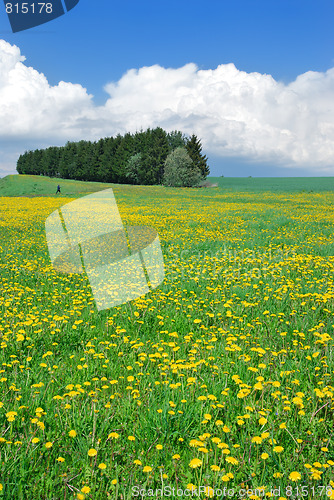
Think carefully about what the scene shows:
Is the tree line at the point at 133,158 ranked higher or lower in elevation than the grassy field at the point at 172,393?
higher

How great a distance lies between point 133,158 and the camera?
273 feet

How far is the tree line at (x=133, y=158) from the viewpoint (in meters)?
77.7

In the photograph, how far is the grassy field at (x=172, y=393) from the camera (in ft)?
7.73

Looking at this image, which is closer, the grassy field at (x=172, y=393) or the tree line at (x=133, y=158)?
the grassy field at (x=172, y=393)

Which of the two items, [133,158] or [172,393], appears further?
[133,158]

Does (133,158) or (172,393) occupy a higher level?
(133,158)

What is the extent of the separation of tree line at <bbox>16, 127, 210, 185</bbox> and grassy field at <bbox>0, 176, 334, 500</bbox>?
64.6 metres

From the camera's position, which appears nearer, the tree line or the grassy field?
the grassy field

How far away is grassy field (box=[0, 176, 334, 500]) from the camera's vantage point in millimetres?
2357

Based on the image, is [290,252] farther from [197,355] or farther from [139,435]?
[139,435]

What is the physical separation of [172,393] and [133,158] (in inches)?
3300

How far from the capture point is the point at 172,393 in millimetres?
3215

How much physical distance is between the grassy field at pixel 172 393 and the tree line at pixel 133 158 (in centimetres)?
6455

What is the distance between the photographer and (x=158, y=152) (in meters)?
81.8
